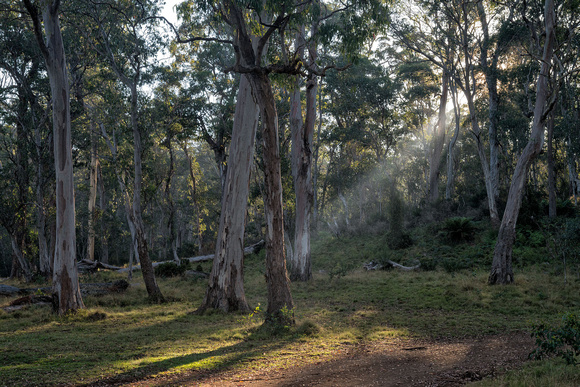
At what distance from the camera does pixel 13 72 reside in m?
19.5

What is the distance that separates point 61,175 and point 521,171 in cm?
1411

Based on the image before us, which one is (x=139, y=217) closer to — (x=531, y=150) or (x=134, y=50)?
(x=134, y=50)

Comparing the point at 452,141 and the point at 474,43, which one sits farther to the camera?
the point at 452,141

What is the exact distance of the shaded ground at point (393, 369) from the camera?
5066 mm

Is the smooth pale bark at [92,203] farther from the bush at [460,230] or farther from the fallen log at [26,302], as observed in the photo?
the bush at [460,230]

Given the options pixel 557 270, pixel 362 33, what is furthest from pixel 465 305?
pixel 362 33

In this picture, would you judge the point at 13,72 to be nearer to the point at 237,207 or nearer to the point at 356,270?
the point at 237,207

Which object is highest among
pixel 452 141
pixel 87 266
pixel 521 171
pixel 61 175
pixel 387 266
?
pixel 452 141

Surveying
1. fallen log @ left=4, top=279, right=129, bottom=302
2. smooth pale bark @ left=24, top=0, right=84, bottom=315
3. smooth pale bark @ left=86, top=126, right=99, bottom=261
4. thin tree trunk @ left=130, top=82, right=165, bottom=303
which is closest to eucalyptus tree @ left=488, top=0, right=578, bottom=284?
thin tree trunk @ left=130, top=82, right=165, bottom=303

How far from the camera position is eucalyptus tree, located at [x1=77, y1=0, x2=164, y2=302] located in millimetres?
13508

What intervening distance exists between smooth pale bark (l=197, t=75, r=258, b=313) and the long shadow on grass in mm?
2978

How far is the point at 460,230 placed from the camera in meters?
21.2

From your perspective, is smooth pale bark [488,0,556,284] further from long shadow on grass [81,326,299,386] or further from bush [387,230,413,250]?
bush [387,230,413,250]

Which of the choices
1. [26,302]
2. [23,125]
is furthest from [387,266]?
[23,125]
